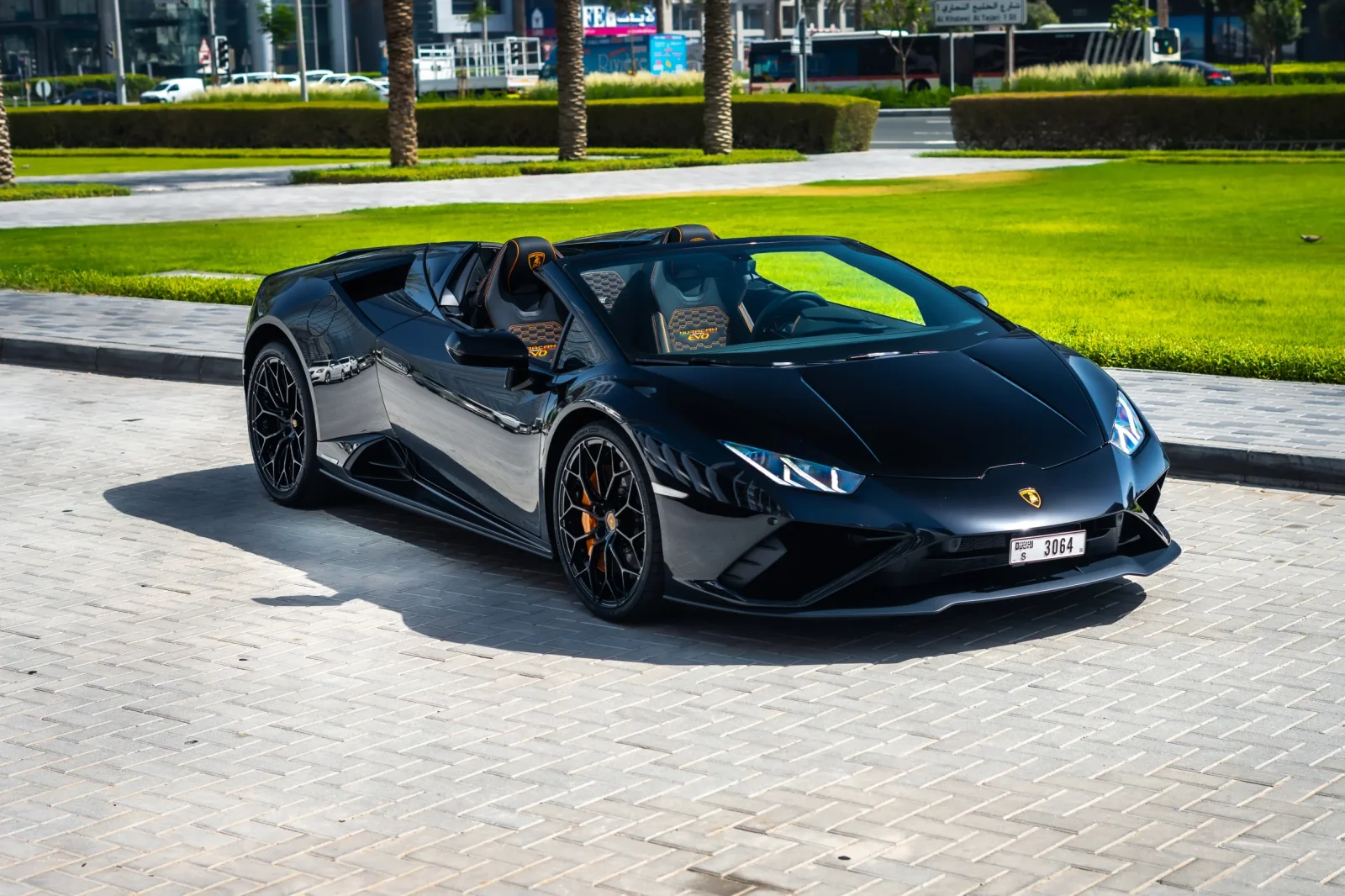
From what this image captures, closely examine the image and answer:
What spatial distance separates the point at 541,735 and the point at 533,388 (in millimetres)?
1874

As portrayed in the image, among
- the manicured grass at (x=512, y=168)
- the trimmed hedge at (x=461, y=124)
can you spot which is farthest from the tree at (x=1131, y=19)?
→ the manicured grass at (x=512, y=168)

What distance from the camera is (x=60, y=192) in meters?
31.5

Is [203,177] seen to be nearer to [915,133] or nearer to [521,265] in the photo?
[915,133]

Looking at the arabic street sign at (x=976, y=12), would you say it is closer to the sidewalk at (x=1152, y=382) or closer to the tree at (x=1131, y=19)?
the tree at (x=1131, y=19)

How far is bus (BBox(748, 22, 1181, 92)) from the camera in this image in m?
62.6

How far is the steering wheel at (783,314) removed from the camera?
682 centimetres

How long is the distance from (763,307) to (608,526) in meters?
1.20

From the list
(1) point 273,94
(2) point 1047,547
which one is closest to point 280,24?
(1) point 273,94

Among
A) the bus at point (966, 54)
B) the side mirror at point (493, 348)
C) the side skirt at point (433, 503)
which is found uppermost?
the bus at point (966, 54)

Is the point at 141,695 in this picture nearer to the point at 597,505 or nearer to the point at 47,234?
the point at 597,505

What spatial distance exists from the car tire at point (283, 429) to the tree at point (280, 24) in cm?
9576

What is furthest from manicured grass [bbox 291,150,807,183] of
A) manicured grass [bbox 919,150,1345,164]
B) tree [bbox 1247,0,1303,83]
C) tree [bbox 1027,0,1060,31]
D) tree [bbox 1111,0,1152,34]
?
tree [bbox 1027,0,1060,31]

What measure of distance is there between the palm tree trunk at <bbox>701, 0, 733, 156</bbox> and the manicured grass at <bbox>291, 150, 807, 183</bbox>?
41cm

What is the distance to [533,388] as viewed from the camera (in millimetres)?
6746
